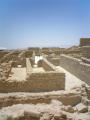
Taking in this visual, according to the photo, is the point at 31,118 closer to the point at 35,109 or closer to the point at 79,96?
the point at 35,109

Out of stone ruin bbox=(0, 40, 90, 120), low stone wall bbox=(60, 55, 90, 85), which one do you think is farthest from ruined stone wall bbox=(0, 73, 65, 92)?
low stone wall bbox=(60, 55, 90, 85)

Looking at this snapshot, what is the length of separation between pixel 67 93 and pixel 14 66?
11.8 meters

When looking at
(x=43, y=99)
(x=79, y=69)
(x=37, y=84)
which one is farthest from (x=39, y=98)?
(x=79, y=69)

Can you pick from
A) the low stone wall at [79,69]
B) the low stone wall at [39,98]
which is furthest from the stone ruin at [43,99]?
the low stone wall at [79,69]

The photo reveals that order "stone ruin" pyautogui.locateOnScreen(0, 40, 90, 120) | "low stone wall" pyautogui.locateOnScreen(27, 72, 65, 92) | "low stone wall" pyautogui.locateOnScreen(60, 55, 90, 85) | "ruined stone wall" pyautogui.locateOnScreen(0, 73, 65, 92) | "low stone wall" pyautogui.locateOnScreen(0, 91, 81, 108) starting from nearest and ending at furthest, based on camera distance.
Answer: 1. "stone ruin" pyautogui.locateOnScreen(0, 40, 90, 120)
2. "low stone wall" pyautogui.locateOnScreen(0, 91, 81, 108)
3. "ruined stone wall" pyautogui.locateOnScreen(0, 73, 65, 92)
4. "low stone wall" pyautogui.locateOnScreen(27, 72, 65, 92)
5. "low stone wall" pyautogui.locateOnScreen(60, 55, 90, 85)

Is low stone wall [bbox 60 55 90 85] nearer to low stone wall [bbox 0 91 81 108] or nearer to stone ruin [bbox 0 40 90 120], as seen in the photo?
stone ruin [bbox 0 40 90 120]

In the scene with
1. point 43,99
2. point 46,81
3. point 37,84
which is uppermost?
point 46,81

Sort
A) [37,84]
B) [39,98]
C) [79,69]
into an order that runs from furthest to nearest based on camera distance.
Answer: [79,69], [37,84], [39,98]

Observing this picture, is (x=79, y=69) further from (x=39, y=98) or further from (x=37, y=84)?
(x=39, y=98)

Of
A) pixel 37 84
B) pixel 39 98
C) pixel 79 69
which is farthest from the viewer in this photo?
pixel 79 69

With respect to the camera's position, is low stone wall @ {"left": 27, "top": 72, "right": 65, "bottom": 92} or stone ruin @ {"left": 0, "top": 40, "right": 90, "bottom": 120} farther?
low stone wall @ {"left": 27, "top": 72, "right": 65, "bottom": 92}

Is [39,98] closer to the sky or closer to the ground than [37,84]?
closer to the ground

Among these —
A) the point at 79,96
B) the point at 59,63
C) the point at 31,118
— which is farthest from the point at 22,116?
the point at 59,63

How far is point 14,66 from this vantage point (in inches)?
849
